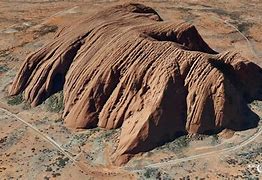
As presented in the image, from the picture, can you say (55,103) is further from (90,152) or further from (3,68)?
(3,68)

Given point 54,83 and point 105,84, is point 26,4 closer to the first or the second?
point 54,83

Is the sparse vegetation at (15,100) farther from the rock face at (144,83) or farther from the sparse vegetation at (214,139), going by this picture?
the sparse vegetation at (214,139)

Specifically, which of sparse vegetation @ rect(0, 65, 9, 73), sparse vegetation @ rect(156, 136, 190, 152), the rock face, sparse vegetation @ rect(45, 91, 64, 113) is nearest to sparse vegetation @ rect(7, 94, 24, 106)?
the rock face

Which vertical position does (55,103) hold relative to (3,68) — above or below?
below

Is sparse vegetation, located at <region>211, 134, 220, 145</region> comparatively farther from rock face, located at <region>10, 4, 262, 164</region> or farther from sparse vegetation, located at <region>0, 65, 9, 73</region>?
sparse vegetation, located at <region>0, 65, 9, 73</region>

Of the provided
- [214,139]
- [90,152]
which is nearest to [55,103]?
[90,152]

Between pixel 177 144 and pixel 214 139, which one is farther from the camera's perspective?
pixel 214 139

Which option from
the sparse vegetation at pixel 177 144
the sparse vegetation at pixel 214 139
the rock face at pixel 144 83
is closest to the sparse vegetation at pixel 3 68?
the rock face at pixel 144 83

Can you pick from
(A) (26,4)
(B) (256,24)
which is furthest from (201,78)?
(A) (26,4)
